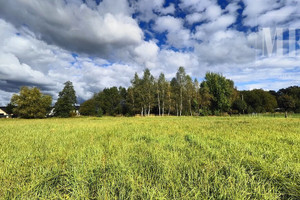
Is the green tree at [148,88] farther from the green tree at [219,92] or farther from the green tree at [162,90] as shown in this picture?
the green tree at [219,92]

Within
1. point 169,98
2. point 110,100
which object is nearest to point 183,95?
point 169,98

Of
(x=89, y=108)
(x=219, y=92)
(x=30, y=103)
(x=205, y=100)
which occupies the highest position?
(x=219, y=92)

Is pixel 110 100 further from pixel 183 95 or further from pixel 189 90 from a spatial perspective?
pixel 189 90

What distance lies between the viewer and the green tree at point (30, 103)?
4453 cm

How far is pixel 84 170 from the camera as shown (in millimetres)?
2770

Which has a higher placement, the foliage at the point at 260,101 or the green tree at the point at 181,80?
the green tree at the point at 181,80

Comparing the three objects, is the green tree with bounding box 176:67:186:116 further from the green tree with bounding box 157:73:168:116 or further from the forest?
the green tree with bounding box 157:73:168:116

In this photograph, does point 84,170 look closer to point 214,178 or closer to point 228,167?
point 214,178

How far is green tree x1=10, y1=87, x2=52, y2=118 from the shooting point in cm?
4453

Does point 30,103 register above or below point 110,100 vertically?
below

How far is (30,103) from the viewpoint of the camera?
45594 millimetres

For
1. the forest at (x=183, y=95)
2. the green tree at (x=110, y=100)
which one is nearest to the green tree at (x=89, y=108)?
the green tree at (x=110, y=100)

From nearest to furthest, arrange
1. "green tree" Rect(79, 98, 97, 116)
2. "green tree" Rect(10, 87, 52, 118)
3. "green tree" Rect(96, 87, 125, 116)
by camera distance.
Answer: "green tree" Rect(10, 87, 52, 118) → "green tree" Rect(79, 98, 97, 116) → "green tree" Rect(96, 87, 125, 116)

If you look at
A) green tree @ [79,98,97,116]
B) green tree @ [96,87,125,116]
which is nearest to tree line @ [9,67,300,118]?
green tree @ [79,98,97,116]
